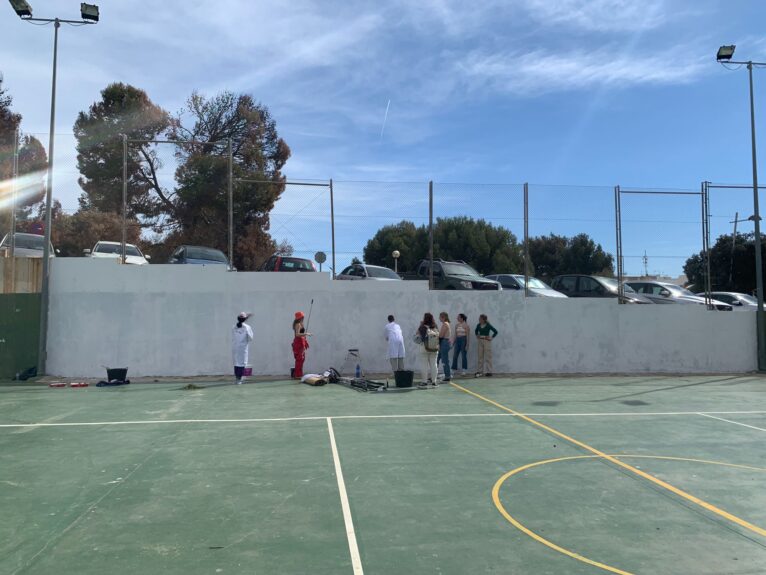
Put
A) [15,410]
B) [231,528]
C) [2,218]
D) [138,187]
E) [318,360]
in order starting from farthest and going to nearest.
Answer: [138,187] → [2,218] → [318,360] → [15,410] → [231,528]

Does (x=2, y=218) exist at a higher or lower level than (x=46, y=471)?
higher

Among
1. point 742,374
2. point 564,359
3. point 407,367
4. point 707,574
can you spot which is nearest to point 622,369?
point 564,359

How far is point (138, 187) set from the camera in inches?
1104

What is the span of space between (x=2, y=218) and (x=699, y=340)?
26.7m

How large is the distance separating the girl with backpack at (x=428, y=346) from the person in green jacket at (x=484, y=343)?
7.54 feet

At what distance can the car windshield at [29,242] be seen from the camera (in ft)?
55.9

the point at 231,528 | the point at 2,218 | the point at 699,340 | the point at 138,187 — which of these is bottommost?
the point at 231,528

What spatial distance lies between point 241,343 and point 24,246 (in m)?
8.42

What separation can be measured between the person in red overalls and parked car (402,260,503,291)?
4398 mm

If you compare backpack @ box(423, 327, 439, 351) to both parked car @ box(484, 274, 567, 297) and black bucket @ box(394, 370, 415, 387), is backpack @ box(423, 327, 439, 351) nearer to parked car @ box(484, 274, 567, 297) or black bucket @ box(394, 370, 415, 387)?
black bucket @ box(394, 370, 415, 387)

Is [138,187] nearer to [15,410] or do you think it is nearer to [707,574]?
[15,410]

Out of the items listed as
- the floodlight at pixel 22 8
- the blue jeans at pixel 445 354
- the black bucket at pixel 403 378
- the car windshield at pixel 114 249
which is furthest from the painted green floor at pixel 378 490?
the floodlight at pixel 22 8

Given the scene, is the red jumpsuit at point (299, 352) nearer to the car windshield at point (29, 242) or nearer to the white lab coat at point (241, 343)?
the white lab coat at point (241, 343)

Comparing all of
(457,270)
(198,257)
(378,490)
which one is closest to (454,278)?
(457,270)
